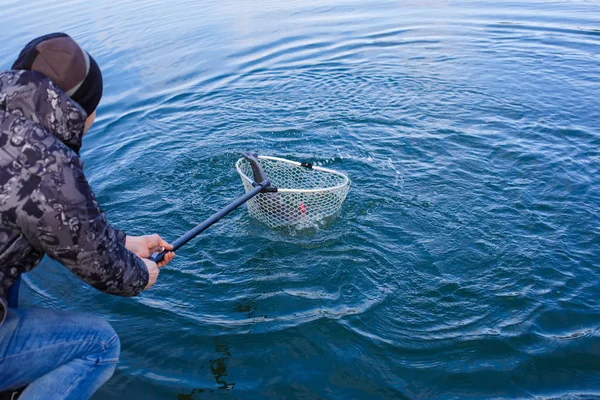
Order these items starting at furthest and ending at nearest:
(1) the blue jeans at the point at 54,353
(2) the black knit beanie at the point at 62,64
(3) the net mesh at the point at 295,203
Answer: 1. (3) the net mesh at the point at 295,203
2. (1) the blue jeans at the point at 54,353
3. (2) the black knit beanie at the point at 62,64

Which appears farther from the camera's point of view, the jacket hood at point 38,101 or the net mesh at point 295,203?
the net mesh at point 295,203

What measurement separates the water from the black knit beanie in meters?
2.39

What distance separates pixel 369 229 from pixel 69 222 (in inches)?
149

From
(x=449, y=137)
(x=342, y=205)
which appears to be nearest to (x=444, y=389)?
(x=342, y=205)

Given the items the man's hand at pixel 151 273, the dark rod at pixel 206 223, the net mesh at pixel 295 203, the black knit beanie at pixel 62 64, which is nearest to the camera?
the black knit beanie at pixel 62 64

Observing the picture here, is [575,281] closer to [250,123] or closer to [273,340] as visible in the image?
[273,340]

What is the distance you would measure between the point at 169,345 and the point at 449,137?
17.5ft

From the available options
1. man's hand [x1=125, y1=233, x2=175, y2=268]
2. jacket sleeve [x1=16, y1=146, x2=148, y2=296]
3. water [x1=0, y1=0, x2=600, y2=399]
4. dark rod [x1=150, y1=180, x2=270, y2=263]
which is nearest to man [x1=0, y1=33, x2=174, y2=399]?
jacket sleeve [x1=16, y1=146, x2=148, y2=296]

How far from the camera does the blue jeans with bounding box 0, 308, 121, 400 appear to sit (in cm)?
247

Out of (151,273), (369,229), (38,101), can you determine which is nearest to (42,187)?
(38,101)

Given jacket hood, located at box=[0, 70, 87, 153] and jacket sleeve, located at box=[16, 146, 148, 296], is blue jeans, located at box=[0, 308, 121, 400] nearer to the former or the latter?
jacket sleeve, located at box=[16, 146, 148, 296]

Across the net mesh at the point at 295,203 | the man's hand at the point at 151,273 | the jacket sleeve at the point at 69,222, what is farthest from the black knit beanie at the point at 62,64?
the net mesh at the point at 295,203

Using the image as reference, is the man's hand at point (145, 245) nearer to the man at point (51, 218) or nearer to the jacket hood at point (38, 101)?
the man at point (51, 218)

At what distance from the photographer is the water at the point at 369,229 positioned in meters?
3.88
